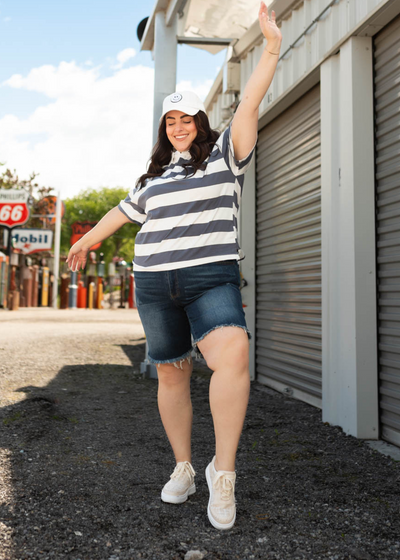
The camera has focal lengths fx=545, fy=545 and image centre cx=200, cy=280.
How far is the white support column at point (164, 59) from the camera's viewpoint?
20.6 ft

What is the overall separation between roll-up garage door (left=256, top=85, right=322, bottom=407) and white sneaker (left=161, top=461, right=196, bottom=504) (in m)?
2.46

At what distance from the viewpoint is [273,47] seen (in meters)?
2.22

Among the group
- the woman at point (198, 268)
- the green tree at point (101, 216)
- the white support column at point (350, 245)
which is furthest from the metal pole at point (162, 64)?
the green tree at point (101, 216)

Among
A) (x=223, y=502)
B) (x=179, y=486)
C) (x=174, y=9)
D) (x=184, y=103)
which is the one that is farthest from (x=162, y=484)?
(x=174, y=9)

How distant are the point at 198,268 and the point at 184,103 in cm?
77

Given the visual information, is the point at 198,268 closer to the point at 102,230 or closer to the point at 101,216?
the point at 102,230

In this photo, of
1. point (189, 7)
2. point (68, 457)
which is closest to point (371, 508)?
point (68, 457)

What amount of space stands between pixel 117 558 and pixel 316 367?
3163mm

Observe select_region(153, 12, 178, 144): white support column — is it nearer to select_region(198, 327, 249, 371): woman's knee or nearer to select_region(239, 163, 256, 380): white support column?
select_region(239, 163, 256, 380): white support column

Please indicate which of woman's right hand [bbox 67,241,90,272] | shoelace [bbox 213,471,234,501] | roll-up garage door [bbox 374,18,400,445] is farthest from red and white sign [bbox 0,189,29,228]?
shoelace [bbox 213,471,234,501]

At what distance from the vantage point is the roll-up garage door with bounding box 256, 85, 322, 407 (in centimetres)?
491

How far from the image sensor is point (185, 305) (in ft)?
7.97

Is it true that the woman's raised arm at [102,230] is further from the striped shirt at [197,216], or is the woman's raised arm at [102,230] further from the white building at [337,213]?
the white building at [337,213]

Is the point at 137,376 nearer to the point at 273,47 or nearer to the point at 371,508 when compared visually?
the point at 371,508
